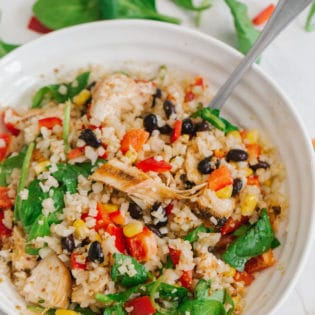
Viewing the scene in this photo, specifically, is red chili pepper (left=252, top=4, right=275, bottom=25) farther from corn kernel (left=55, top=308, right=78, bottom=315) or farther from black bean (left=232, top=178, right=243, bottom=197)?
corn kernel (left=55, top=308, right=78, bottom=315)

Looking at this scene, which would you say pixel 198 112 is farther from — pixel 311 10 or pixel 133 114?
pixel 311 10

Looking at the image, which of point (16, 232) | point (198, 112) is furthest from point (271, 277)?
point (16, 232)

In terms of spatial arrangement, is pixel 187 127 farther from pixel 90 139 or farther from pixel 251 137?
pixel 90 139

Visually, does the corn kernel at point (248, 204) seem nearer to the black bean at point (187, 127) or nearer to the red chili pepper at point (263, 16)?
the black bean at point (187, 127)

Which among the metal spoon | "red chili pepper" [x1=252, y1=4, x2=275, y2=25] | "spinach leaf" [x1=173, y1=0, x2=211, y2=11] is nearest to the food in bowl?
the metal spoon

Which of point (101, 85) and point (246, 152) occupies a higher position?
point (246, 152)

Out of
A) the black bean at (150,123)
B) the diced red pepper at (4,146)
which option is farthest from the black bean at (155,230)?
the diced red pepper at (4,146)
